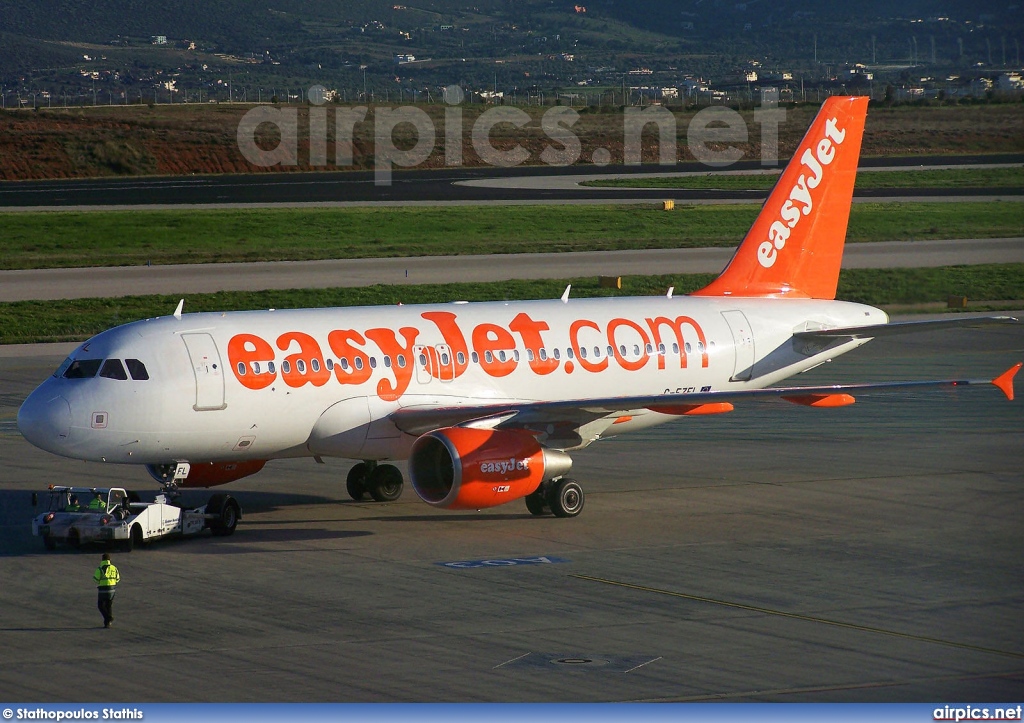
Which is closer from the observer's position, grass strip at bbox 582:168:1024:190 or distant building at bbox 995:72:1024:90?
grass strip at bbox 582:168:1024:190

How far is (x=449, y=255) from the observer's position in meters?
83.4

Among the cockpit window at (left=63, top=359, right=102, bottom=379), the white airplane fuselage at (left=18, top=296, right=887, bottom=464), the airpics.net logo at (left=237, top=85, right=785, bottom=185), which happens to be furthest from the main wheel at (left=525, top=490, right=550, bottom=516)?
the airpics.net logo at (left=237, top=85, right=785, bottom=185)

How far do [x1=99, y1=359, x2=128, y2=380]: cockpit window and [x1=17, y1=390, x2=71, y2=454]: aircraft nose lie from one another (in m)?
0.95

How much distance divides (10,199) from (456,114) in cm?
8539

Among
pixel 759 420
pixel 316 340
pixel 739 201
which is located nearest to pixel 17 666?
pixel 316 340

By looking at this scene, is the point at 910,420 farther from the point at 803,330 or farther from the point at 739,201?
the point at 739,201

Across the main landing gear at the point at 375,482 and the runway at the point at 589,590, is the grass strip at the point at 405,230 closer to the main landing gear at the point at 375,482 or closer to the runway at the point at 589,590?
the runway at the point at 589,590

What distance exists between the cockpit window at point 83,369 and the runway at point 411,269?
37.5 m

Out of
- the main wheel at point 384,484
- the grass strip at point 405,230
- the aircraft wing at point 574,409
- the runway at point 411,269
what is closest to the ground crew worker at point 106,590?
the aircraft wing at point 574,409

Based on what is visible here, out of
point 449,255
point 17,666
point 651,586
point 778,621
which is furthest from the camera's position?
point 449,255

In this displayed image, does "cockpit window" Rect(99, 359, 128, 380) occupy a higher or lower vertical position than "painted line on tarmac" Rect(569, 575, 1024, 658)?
higher

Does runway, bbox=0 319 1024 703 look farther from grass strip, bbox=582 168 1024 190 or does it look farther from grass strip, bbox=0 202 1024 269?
grass strip, bbox=582 168 1024 190

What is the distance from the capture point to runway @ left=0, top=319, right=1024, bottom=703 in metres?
21.6

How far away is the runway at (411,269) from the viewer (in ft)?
233
